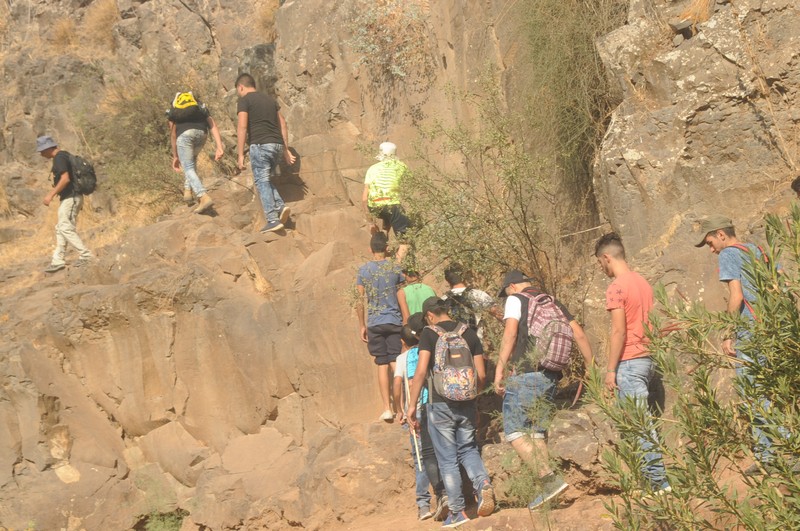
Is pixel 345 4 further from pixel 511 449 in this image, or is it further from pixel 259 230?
pixel 511 449

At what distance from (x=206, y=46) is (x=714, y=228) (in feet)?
41.3

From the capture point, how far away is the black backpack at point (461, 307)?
8.38m

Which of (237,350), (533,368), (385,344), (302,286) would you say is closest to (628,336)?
(533,368)

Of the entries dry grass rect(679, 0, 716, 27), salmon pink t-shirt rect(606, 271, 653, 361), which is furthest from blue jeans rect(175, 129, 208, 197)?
salmon pink t-shirt rect(606, 271, 653, 361)

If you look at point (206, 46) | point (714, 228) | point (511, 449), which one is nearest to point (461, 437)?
point (511, 449)

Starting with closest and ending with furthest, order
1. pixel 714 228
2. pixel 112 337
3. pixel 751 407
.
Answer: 1. pixel 751 407
2. pixel 714 228
3. pixel 112 337

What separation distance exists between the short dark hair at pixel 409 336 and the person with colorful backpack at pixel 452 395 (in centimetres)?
66

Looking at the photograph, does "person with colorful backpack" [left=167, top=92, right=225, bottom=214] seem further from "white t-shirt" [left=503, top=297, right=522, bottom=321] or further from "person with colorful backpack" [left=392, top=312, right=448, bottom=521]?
"white t-shirt" [left=503, top=297, right=522, bottom=321]

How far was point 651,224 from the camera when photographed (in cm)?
887

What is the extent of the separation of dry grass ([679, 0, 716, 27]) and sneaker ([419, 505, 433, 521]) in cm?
505

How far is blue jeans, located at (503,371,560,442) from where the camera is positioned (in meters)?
7.21

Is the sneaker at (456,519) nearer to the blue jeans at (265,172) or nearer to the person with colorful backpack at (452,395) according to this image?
the person with colorful backpack at (452,395)

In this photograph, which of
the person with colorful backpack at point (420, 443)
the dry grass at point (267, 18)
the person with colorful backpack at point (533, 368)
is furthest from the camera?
the dry grass at point (267, 18)

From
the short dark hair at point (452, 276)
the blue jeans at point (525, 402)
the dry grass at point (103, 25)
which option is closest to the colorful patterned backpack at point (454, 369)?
the blue jeans at point (525, 402)
